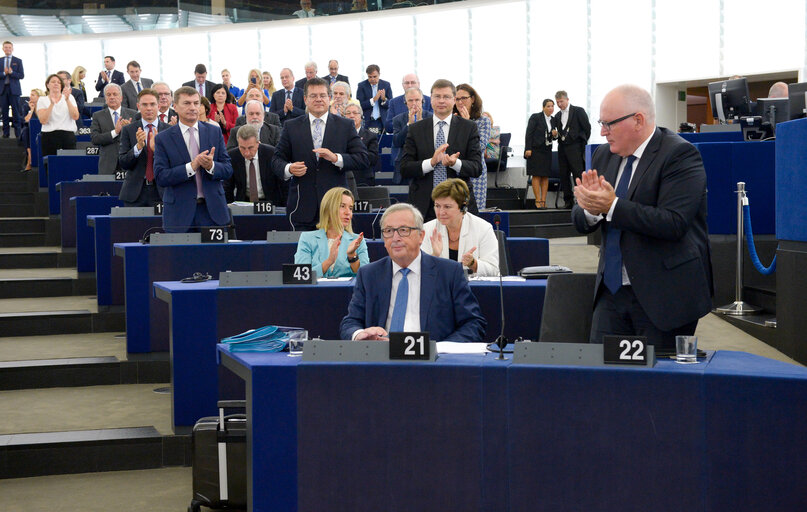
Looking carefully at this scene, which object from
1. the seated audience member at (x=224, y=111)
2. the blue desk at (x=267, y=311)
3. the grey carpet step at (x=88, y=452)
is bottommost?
the grey carpet step at (x=88, y=452)

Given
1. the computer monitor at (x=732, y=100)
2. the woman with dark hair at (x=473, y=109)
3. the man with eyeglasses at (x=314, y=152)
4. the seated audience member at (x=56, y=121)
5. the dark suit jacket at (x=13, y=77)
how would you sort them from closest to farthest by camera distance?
the man with eyeglasses at (x=314, y=152)
the woman with dark hair at (x=473, y=109)
the computer monitor at (x=732, y=100)
the seated audience member at (x=56, y=121)
the dark suit jacket at (x=13, y=77)

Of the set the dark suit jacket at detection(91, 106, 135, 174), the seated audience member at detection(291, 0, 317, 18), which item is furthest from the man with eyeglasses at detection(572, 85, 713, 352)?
the seated audience member at detection(291, 0, 317, 18)

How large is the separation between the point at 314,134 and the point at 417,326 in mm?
2646

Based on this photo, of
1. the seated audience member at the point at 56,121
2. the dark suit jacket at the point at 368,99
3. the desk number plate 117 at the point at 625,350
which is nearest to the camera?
the desk number plate 117 at the point at 625,350

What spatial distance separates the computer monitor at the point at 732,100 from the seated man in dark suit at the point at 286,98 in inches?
182

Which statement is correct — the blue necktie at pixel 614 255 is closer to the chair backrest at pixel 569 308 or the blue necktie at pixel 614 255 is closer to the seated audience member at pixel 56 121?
the chair backrest at pixel 569 308

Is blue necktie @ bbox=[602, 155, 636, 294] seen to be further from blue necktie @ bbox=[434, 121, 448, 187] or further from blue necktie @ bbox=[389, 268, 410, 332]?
blue necktie @ bbox=[434, 121, 448, 187]

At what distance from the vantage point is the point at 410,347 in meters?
2.86

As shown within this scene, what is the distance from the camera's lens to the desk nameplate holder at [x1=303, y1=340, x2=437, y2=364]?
288cm

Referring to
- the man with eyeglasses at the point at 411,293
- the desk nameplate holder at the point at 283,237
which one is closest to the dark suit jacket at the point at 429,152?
the desk nameplate holder at the point at 283,237

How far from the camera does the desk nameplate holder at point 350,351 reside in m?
2.88

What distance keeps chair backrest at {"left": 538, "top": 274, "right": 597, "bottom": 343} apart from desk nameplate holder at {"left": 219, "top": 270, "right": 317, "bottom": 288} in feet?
3.71

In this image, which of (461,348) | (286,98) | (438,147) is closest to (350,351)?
(461,348)

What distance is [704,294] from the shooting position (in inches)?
120
